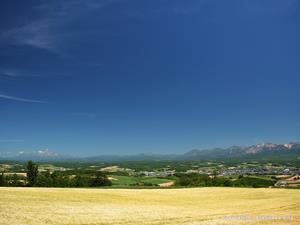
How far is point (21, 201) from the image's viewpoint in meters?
41.8

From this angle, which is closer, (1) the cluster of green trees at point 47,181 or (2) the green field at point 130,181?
(1) the cluster of green trees at point 47,181

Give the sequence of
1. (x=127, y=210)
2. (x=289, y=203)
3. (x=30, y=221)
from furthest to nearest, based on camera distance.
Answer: (x=289, y=203) < (x=127, y=210) < (x=30, y=221)

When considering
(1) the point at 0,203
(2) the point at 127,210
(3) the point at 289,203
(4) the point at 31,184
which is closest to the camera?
(1) the point at 0,203

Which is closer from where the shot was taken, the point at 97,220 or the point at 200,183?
the point at 97,220

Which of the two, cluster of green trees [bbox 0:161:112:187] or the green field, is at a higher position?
cluster of green trees [bbox 0:161:112:187]

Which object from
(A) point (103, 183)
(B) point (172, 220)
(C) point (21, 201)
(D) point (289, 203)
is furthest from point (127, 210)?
(A) point (103, 183)

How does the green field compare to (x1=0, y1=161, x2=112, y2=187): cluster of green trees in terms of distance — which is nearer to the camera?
(x1=0, y1=161, x2=112, y2=187): cluster of green trees

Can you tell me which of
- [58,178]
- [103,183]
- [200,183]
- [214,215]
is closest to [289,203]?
[214,215]

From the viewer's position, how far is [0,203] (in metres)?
38.5

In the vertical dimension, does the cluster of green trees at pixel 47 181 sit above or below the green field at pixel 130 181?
above

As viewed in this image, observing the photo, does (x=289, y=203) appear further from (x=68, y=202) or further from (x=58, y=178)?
(x=58, y=178)

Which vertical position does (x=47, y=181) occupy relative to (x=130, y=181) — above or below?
above

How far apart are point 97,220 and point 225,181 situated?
8654 cm

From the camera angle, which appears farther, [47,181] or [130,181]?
[130,181]
